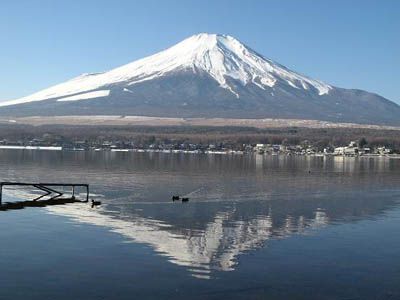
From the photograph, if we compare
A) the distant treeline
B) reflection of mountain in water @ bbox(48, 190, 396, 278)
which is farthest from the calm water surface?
the distant treeline

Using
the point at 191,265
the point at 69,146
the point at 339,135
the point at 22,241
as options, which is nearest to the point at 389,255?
the point at 191,265

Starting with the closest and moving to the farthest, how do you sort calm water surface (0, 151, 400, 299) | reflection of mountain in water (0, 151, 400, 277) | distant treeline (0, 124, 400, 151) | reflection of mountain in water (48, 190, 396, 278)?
calm water surface (0, 151, 400, 299) < reflection of mountain in water (48, 190, 396, 278) < reflection of mountain in water (0, 151, 400, 277) < distant treeline (0, 124, 400, 151)

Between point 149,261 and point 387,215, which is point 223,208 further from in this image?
point 149,261

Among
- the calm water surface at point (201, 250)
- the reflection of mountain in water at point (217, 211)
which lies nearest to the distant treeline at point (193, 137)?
the reflection of mountain in water at point (217, 211)

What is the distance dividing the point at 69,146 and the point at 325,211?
441 ft

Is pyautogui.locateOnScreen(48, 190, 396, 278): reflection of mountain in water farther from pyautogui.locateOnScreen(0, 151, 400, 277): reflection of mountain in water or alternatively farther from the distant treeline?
the distant treeline

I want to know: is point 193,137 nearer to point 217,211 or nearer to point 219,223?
point 217,211

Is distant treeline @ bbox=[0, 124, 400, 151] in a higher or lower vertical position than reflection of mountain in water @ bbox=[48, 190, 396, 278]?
higher

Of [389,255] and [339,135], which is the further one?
[339,135]

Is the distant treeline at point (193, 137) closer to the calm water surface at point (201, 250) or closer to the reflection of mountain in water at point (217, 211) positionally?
the reflection of mountain in water at point (217, 211)

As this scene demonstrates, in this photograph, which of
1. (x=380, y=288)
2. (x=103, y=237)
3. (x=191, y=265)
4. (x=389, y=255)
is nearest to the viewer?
(x=380, y=288)

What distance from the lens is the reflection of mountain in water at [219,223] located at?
64.3 ft

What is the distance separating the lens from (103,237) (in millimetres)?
21953

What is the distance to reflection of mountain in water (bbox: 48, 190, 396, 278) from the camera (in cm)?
1961
